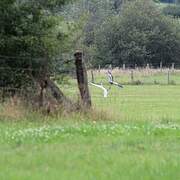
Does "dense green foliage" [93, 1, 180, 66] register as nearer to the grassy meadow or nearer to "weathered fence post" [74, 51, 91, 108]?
"weathered fence post" [74, 51, 91, 108]

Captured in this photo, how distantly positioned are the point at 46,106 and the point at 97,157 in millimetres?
7646

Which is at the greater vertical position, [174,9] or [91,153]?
[91,153]

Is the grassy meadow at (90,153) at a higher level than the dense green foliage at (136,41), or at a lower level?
higher

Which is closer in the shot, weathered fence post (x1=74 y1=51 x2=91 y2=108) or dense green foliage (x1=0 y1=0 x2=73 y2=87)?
weathered fence post (x1=74 y1=51 x2=91 y2=108)

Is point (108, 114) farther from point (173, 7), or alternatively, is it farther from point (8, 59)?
point (173, 7)

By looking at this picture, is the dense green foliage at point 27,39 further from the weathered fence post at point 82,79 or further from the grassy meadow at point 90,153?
the grassy meadow at point 90,153

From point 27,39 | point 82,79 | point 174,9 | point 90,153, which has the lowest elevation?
point 174,9

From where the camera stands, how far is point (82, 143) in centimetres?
1103

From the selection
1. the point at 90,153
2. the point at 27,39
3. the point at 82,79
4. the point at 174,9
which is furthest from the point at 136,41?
the point at 90,153

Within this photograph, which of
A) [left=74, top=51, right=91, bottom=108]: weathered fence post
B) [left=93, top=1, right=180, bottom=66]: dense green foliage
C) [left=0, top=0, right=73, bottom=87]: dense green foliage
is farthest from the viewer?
[left=93, top=1, right=180, bottom=66]: dense green foliage

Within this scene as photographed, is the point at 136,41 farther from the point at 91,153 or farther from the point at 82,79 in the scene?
the point at 91,153

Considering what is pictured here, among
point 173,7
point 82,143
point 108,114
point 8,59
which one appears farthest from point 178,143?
point 173,7

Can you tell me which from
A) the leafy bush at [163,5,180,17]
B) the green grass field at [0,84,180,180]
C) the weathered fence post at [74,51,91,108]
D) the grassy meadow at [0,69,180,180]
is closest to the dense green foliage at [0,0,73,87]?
the weathered fence post at [74,51,91,108]

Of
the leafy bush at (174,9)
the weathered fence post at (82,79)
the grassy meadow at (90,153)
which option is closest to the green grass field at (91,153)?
the grassy meadow at (90,153)
